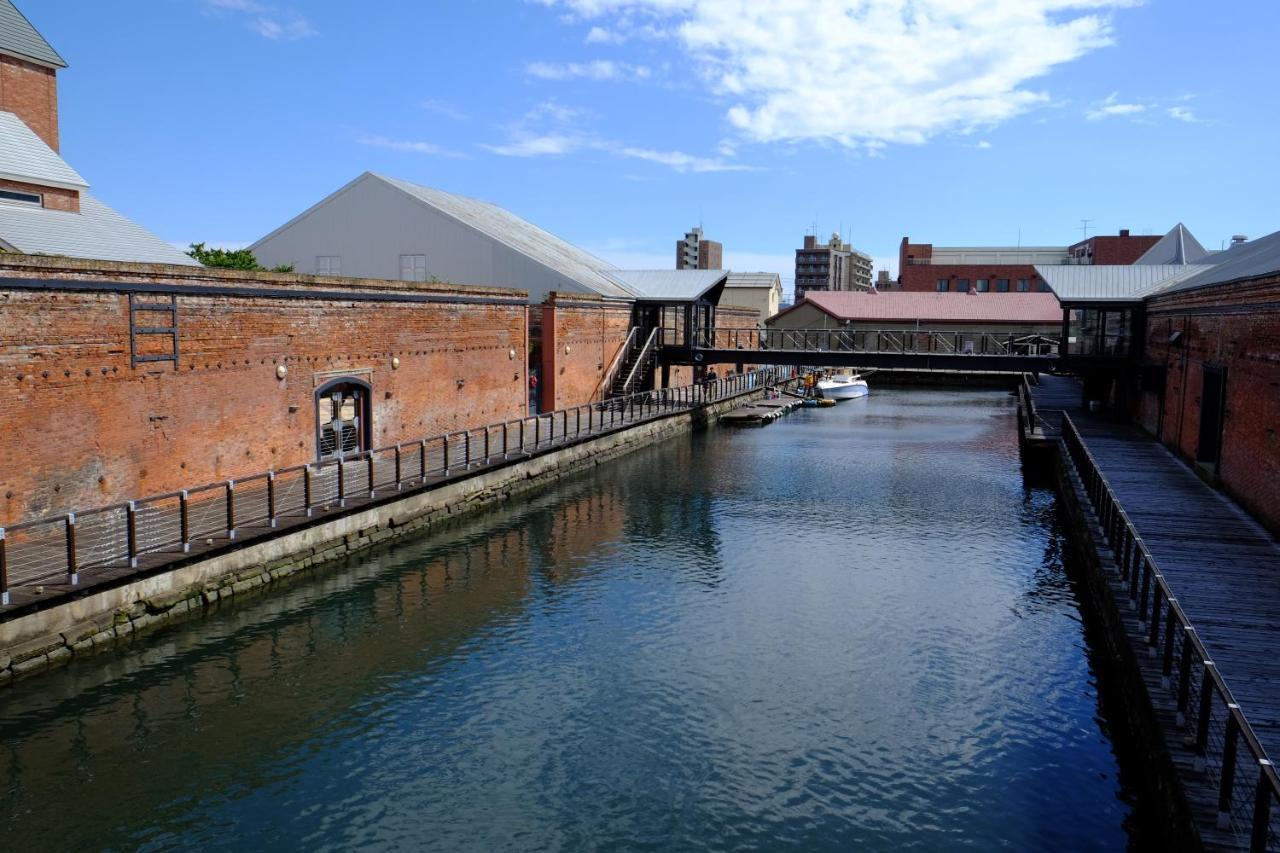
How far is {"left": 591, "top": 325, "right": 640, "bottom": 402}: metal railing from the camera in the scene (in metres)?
42.0

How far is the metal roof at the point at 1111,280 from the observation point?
1419 inches

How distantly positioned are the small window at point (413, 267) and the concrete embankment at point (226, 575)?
1672 centimetres

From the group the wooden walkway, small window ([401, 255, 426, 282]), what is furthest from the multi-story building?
the wooden walkway

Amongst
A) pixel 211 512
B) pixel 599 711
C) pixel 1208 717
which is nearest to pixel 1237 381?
pixel 1208 717

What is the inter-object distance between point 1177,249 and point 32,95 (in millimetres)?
56444

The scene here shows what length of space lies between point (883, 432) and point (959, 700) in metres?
31.8

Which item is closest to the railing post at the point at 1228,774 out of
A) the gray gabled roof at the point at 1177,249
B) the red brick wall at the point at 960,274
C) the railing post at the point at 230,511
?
the railing post at the point at 230,511

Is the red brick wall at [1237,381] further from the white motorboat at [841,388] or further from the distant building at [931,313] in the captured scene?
the distant building at [931,313]

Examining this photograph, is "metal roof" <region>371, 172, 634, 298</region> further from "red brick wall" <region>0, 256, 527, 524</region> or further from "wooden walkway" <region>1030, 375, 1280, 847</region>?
"wooden walkway" <region>1030, 375, 1280, 847</region>

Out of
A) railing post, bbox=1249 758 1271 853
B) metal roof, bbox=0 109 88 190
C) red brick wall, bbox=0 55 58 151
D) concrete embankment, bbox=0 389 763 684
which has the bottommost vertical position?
concrete embankment, bbox=0 389 763 684

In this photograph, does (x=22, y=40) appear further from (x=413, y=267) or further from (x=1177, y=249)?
(x=1177, y=249)

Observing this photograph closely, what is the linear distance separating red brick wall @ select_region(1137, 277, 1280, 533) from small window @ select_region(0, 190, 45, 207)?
1191 inches

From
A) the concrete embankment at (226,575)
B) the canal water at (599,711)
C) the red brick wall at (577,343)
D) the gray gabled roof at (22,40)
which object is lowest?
the canal water at (599,711)

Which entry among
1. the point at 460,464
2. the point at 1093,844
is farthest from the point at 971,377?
the point at 1093,844
